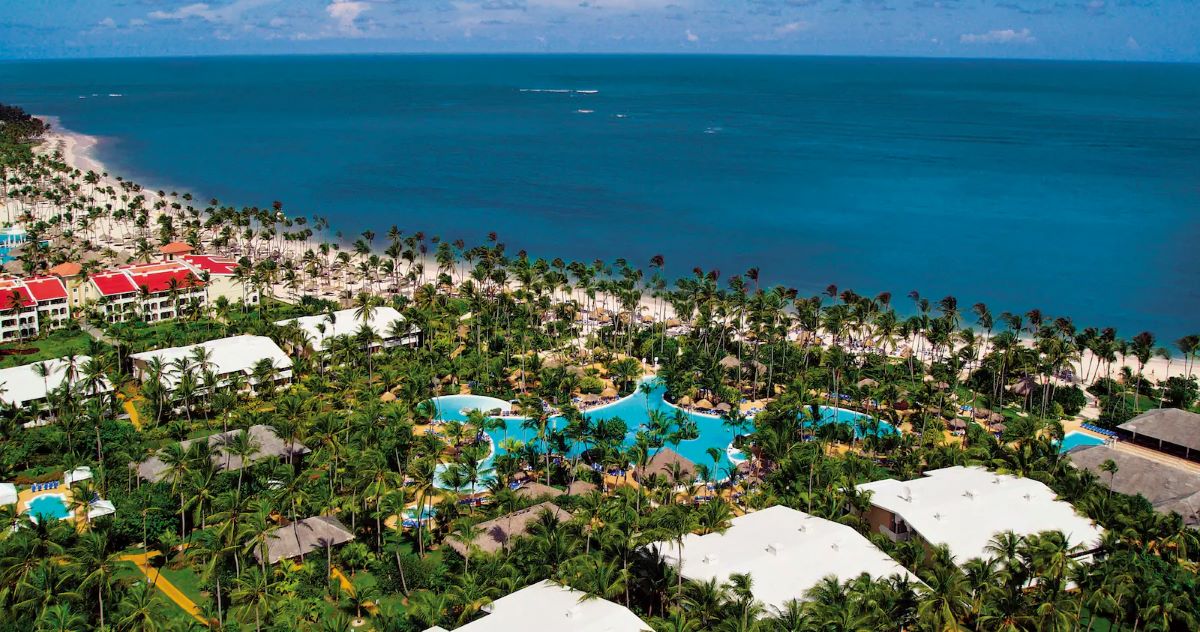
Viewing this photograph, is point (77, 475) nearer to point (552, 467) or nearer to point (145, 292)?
point (552, 467)

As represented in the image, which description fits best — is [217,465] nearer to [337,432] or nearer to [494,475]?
[337,432]

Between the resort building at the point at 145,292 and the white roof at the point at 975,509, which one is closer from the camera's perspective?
the white roof at the point at 975,509

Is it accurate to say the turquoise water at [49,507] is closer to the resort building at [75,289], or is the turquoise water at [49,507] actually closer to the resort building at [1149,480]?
the resort building at [75,289]

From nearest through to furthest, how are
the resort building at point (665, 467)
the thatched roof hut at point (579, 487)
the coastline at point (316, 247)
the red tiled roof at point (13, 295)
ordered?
1. the resort building at point (665, 467)
2. the thatched roof hut at point (579, 487)
3. the red tiled roof at point (13, 295)
4. the coastline at point (316, 247)

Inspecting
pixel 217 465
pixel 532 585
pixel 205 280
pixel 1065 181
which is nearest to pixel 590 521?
pixel 532 585

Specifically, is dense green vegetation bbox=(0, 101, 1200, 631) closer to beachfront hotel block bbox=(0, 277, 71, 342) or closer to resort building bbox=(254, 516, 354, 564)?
resort building bbox=(254, 516, 354, 564)

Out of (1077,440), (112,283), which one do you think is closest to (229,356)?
(112,283)

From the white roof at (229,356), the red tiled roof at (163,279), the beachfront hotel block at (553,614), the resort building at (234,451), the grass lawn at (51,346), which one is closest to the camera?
the beachfront hotel block at (553,614)

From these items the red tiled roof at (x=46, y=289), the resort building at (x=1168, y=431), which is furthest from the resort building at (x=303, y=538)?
the resort building at (x=1168, y=431)
